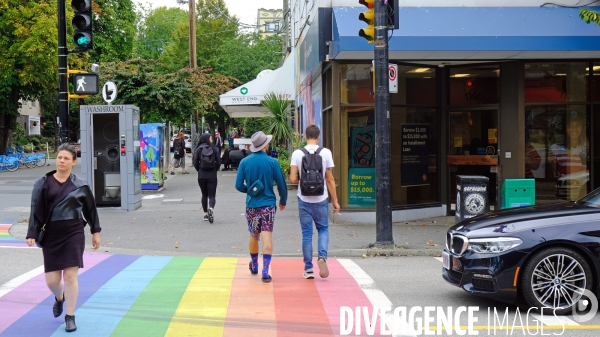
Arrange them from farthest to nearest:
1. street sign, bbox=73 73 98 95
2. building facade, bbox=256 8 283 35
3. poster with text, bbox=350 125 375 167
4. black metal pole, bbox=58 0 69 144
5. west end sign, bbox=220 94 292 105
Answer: building facade, bbox=256 8 283 35 < west end sign, bbox=220 94 292 105 < poster with text, bbox=350 125 375 167 < black metal pole, bbox=58 0 69 144 < street sign, bbox=73 73 98 95

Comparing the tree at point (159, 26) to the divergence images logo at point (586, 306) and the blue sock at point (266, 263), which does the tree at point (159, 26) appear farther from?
the divergence images logo at point (586, 306)

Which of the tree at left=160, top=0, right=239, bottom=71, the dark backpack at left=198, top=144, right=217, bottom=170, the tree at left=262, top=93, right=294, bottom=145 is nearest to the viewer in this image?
the dark backpack at left=198, top=144, right=217, bottom=170

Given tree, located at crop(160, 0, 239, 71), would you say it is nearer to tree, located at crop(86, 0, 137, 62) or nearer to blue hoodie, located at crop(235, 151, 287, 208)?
tree, located at crop(86, 0, 137, 62)

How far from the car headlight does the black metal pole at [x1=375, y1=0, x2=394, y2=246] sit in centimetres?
415

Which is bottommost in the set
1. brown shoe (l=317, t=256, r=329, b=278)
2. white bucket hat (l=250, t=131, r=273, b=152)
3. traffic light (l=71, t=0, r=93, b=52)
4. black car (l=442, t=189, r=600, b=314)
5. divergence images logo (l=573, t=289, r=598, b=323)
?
divergence images logo (l=573, t=289, r=598, b=323)

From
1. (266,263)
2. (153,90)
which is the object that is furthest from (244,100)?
(266,263)

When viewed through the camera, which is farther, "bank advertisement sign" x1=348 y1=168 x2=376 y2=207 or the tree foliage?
the tree foliage

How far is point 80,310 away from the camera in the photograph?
7.39m

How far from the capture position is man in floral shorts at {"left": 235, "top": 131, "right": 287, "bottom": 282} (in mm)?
8516

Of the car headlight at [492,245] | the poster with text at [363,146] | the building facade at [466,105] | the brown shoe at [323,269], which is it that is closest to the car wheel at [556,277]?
the car headlight at [492,245]

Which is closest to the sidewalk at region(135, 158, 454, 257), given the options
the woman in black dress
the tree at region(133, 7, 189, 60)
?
the woman in black dress

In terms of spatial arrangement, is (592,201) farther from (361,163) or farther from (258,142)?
(361,163)

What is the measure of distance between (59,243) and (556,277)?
472 centimetres

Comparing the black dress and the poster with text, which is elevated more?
the poster with text
